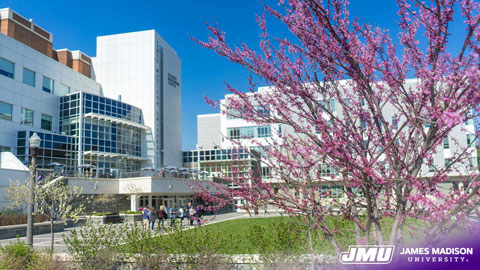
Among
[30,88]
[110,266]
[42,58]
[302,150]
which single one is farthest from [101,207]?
[302,150]

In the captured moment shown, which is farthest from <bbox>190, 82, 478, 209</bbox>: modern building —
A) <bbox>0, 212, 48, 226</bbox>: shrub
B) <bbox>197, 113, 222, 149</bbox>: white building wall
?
<bbox>0, 212, 48, 226</bbox>: shrub

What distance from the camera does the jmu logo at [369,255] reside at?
4.41 m

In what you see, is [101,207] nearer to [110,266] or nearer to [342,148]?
[110,266]

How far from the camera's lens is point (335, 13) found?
444cm

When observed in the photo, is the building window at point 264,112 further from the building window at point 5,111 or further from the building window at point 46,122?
the building window at point 46,122

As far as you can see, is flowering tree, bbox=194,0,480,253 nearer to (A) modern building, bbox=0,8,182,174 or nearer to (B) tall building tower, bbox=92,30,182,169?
(A) modern building, bbox=0,8,182,174

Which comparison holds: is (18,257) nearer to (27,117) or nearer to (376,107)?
(376,107)

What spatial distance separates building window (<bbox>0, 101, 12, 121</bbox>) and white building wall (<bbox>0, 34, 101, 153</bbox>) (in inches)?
14.0

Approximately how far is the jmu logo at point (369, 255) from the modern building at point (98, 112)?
29165mm

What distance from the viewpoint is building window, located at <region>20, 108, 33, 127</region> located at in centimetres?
4094

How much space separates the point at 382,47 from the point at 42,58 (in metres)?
49.0

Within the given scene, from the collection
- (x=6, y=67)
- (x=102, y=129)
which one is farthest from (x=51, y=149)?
(x=6, y=67)

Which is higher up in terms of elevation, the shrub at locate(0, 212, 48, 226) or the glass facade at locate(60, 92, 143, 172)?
the glass facade at locate(60, 92, 143, 172)

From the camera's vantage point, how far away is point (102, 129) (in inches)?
1885
